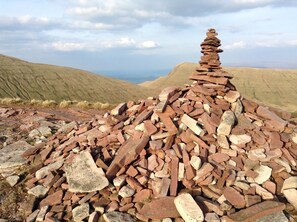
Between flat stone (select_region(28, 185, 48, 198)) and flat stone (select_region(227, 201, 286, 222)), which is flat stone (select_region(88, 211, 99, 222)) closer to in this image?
flat stone (select_region(28, 185, 48, 198))

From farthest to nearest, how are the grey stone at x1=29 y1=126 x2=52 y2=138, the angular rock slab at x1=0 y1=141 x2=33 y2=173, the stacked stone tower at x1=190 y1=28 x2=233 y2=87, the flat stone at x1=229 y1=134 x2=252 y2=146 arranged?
the grey stone at x1=29 y1=126 x2=52 y2=138, the stacked stone tower at x1=190 y1=28 x2=233 y2=87, the angular rock slab at x1=0 y1=141 x2=33 y2=173, the flat stone at x1=229 y1=134 x2=252 y2=146

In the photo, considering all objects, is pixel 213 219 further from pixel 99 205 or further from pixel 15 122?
pixel 15 122

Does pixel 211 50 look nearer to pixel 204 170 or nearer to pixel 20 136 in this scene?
pixel 204 170

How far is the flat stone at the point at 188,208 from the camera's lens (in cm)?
638

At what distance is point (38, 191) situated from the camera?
780 centimetres

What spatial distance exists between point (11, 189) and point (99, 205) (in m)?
2.71

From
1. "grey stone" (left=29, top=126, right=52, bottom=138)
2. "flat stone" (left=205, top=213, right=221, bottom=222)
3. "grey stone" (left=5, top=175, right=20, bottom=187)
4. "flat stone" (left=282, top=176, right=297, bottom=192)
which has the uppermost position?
"flat stone" (left=282, top=176, right=297, bottom=192)

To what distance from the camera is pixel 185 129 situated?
8.45 m

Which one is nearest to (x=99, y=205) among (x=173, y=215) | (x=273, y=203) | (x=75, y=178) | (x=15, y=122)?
(x=75, y=178)

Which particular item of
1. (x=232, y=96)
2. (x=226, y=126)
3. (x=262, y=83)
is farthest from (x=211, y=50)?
(x=262, y=83)

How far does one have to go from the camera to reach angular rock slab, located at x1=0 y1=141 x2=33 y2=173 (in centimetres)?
916

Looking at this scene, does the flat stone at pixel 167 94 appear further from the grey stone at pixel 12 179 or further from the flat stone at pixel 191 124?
the grey stone at pixel 12 179

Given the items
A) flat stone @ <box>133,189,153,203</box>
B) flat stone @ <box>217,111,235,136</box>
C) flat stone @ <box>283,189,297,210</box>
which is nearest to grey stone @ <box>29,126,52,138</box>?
flat stone @ <box>133,189,153,203</box>

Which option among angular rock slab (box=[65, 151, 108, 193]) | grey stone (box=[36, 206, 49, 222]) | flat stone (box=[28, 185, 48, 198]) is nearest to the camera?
grey stone (box=[36, 206, 49, 222])
